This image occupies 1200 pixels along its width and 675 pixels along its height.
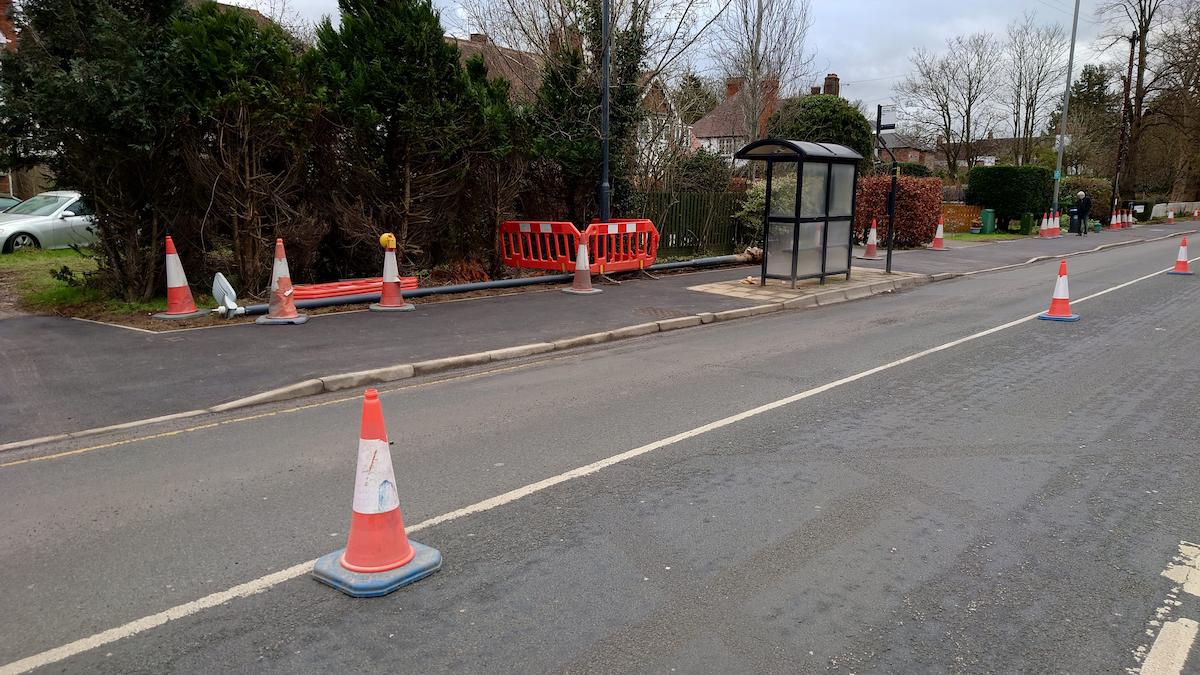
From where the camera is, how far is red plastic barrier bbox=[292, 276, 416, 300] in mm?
11085

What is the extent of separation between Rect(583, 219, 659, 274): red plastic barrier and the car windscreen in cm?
1244

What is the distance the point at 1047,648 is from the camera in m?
3.21

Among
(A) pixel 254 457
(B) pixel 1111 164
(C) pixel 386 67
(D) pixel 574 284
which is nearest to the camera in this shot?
(A) pixel 254 457

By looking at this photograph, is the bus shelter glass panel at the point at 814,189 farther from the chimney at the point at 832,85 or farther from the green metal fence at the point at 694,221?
the chimney at the point at 832,85

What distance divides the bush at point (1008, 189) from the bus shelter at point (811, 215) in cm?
2103

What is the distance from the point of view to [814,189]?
14492 millimetres

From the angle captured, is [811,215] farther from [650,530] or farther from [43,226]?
[43,226]

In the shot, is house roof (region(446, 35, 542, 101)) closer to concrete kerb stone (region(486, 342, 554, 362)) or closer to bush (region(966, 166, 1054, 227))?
concrete kerb stone (region(486, 342, 554, 362))

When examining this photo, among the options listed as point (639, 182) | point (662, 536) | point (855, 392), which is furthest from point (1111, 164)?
point (662, 536)

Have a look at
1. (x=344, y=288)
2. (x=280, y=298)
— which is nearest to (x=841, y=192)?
(x=344, y=288)

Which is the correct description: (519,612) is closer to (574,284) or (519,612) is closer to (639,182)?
(574,284)

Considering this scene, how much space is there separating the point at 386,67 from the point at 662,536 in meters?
10.2

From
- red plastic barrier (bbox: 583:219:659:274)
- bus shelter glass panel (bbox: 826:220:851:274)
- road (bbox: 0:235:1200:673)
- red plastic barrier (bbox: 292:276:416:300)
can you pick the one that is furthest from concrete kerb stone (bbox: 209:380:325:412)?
bus shelter glass panel (bbox: 826:220:851:274)

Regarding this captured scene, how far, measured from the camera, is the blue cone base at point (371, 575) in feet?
11.8
